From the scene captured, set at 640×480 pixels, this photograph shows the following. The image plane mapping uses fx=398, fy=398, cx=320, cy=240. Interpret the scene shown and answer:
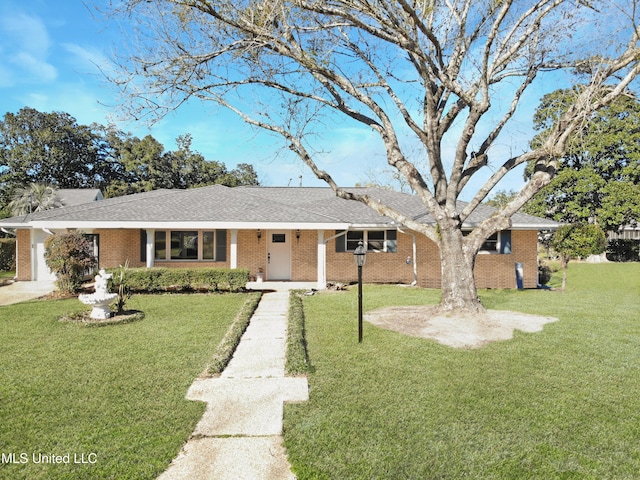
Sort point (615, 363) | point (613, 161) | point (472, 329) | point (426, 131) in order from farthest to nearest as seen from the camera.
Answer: point (613, 161) → point (426, 131) → point (472, 329) → point (615, 363)

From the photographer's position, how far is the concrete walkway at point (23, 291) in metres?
11.7

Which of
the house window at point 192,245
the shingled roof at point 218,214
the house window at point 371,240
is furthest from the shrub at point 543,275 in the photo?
the house window at point 192,245

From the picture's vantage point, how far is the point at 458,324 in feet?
26.8

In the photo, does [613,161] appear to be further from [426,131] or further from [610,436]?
[610,436]

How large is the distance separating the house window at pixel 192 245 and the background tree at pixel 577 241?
13412mm

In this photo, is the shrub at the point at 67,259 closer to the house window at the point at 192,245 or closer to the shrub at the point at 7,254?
the house window at the point at 192,245

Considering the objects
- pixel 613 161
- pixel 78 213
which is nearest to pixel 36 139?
pixel 78 213

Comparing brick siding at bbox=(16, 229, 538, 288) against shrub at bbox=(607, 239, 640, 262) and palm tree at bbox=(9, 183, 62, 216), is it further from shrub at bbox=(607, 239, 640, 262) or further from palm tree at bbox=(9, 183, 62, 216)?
shrub at bbox=(607, 239, 640, 262)

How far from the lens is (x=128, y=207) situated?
47.9ft

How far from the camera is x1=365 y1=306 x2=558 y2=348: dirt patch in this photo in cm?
722

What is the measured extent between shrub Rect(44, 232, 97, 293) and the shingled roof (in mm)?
1148

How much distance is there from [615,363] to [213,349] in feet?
19.9

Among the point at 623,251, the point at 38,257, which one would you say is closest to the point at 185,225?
the point at 38,257

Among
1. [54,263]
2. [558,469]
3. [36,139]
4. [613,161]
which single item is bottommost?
[558,469]
